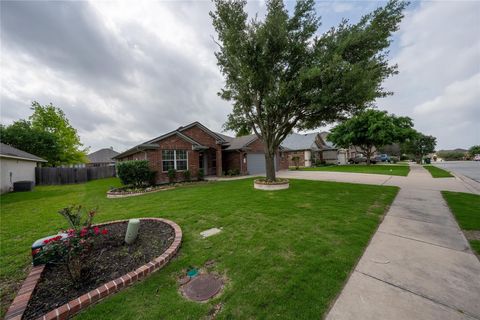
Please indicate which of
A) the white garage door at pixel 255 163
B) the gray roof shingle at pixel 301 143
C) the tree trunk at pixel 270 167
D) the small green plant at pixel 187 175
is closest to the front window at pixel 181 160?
the small green plant at pixel 187 175

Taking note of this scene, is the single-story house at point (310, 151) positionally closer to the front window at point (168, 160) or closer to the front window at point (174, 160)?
the front window at point (174, 160)

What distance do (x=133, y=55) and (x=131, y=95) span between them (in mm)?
4342

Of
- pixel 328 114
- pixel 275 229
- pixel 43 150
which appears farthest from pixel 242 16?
pixel 43 150

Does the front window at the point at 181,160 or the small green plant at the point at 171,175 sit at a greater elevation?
the front window at the point at 181,160

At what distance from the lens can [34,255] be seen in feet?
9.39

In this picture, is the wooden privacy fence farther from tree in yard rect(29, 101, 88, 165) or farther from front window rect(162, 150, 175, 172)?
front window rect(162, 150, 175, 172)

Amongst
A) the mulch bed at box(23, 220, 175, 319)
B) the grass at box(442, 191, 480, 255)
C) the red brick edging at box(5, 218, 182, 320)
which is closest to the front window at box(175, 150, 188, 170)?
the mulch bed at box(23, 220, 175, 319)

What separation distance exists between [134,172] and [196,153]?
471cm

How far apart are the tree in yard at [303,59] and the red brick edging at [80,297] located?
24.8 ft

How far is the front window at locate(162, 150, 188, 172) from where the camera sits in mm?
12625

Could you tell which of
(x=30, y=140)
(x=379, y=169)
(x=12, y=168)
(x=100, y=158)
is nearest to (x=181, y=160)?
(x=12, y=168)

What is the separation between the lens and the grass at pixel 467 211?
12.8 feet

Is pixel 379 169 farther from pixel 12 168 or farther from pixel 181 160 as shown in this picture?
pixel 12 168

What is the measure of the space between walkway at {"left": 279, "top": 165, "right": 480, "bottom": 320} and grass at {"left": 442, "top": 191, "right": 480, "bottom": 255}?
146 millimetres
